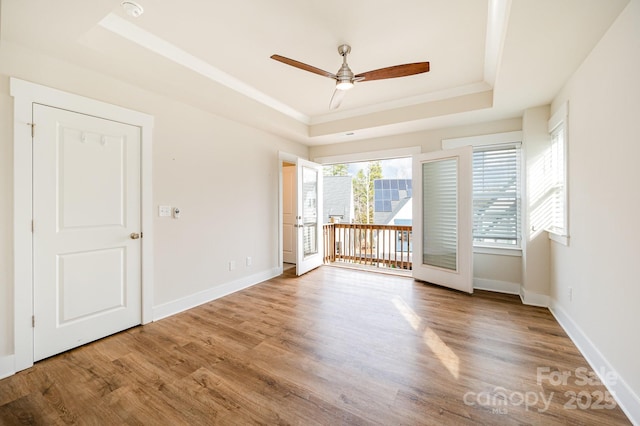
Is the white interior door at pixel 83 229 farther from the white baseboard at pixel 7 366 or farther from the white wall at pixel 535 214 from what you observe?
the white wall at pixel 535 214

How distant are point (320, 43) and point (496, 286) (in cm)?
397

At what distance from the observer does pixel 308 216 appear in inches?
194

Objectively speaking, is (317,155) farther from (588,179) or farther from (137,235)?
(588,179)

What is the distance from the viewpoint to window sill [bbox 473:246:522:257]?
3.68 m

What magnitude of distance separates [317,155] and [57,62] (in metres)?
3.85

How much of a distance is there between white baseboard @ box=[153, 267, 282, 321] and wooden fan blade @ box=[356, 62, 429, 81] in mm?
3169

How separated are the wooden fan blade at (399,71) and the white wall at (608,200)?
1230mm

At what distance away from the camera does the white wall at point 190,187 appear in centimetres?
197

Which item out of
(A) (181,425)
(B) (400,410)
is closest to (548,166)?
(B) (400,410)

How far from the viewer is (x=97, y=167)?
2.42 meters

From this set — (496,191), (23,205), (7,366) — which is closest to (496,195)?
(496,191)

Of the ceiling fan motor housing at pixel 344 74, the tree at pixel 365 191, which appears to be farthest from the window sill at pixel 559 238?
the tree at pixel 365 191

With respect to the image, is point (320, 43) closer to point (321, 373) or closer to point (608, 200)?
point (608, 200)

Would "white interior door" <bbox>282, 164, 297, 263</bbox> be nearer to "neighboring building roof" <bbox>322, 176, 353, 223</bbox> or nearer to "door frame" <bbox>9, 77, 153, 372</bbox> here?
"neighboring building roof" <bbox>322, 176, 353, 223</bbox>
